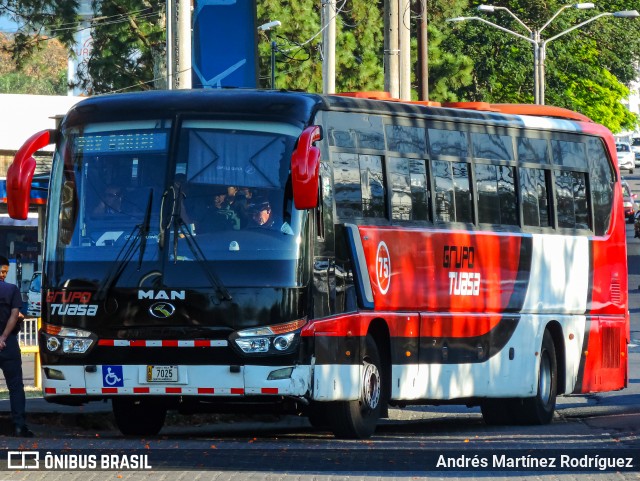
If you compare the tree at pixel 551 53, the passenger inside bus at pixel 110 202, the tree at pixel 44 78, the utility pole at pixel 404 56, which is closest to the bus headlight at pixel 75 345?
the passenger inside bus at pixel 110 202

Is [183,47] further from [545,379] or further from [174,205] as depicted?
[174,205]

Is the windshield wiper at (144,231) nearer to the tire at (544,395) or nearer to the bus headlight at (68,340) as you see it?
the bus headlight at (68,340)

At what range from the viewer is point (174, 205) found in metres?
13.9

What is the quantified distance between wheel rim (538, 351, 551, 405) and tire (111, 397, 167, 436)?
16.2ft

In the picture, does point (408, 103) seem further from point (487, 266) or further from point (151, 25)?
point (151, 25)

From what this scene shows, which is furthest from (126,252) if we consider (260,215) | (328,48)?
(328,48)

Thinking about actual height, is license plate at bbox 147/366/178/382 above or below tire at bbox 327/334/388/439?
above

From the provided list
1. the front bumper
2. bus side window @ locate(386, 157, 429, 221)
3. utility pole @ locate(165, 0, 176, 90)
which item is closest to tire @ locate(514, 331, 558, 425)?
bus side window @ locate(386, 157, 429, 221)

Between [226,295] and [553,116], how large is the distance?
7468 millimetres

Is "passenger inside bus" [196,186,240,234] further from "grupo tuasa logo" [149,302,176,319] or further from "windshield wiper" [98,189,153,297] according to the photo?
"grupo tuasa logo" [149,302,176,319]

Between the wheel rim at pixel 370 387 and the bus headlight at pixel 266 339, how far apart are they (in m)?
1.31

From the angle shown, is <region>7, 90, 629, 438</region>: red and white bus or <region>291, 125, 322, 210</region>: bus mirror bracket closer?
<region>291, 125, 322, 210</region>: bus mirror bracket

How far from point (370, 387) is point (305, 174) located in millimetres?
2623

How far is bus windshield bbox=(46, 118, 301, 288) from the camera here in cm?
1375
